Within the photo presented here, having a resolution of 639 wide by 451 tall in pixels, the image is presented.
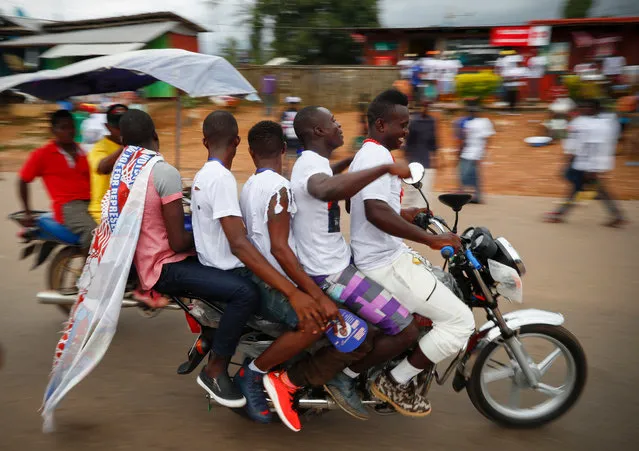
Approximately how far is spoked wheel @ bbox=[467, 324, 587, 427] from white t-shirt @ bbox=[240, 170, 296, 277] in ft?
3.99

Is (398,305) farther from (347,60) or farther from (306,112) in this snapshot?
(347,60)

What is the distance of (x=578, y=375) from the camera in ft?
10.0

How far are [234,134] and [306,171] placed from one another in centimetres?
52

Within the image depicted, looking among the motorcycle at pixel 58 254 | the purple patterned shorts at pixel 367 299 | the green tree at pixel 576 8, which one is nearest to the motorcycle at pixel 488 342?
the purple patterned shorts at pixel 367 299

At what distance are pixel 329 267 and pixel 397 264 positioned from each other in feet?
1.18

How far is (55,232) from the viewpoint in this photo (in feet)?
13.8

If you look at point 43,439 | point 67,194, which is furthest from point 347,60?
point 43,439

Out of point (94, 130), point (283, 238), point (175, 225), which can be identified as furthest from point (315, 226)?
point (94, 130)

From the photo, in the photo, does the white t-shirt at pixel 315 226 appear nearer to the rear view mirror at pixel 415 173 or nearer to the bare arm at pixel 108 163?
the rear view mirror at pixel 415 173

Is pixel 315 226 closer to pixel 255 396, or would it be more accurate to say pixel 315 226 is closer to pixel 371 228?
pixel 371 228

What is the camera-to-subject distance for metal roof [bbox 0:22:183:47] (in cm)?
1870

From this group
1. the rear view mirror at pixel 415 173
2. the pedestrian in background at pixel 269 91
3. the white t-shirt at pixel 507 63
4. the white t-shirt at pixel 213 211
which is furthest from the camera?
the pedestrian in background at pixel 269 91

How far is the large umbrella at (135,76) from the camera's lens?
4.04 metres

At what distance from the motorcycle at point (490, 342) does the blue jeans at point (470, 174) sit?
5.60m
